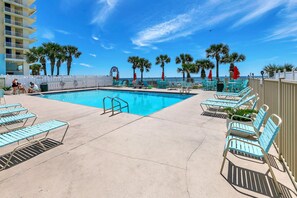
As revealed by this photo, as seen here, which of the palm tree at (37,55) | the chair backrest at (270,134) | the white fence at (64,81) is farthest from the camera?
the palm tree at (37,55)

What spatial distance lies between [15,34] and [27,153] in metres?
43.5

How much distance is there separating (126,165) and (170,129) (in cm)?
203

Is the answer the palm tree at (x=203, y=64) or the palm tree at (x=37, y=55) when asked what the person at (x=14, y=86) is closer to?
the palm tree at (x=37, y=55)

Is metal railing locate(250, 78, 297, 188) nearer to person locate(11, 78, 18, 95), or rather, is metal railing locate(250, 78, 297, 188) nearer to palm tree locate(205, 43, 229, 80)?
person locate(11, 78, 18, 95)

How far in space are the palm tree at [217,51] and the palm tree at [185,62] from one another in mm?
3253

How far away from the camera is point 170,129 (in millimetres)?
4418

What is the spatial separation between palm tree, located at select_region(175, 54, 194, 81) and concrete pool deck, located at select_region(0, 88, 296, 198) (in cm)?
2249

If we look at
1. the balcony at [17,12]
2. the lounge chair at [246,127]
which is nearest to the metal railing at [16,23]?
the balcony at [17,12]

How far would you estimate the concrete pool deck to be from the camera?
2.06m

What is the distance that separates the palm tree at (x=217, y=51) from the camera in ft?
78.0

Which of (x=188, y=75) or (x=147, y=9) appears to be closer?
(x=147, y=9)

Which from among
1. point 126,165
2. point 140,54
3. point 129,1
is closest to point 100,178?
point 126,165

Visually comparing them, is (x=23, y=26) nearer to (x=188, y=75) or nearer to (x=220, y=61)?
(x=188, y=75)

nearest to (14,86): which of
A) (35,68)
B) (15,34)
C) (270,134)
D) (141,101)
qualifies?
(141,101)
